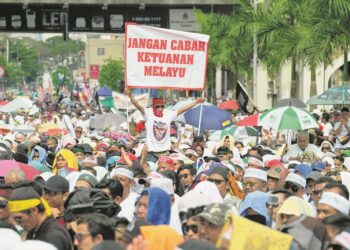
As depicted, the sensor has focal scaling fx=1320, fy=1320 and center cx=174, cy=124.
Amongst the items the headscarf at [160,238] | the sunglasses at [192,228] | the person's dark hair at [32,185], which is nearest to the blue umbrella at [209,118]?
the person's dark hair at [32,185]

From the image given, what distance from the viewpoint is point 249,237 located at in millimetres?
6879

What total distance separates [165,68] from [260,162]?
14.1ft

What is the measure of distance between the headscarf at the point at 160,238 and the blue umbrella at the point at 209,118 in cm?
1658

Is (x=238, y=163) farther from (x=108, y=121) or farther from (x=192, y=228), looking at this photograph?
(x=108, y=121)

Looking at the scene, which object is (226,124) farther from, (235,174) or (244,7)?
(244,7)

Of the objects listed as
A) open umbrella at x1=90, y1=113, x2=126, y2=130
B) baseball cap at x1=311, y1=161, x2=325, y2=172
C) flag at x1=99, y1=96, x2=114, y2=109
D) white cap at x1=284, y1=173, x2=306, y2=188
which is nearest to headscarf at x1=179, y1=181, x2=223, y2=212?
white cap at x1=284, y1=173, x2=306, y2=188

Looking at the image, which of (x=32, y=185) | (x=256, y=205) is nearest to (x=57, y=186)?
(x=32, y=185)

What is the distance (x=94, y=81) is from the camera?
14500 centimetres

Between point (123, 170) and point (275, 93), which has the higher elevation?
point (123, 170)

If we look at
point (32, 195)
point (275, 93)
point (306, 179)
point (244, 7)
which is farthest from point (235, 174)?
point (275, 93)

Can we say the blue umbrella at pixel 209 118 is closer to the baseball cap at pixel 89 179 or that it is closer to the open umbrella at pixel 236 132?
the open umbrella at pixel 236 132

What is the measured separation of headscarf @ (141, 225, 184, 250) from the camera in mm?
7773

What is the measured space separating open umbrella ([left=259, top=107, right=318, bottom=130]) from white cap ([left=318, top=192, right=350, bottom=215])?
1075 cm

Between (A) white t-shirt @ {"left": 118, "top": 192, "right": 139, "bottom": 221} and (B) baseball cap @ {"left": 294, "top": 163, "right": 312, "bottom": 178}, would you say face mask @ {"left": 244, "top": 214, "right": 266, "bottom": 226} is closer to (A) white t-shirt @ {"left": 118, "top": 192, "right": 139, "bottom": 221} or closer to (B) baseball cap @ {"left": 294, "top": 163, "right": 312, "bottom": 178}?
(A) white t-shirt @ {"left": 118, "top": 192, "right": 139, "bottom": 221}
